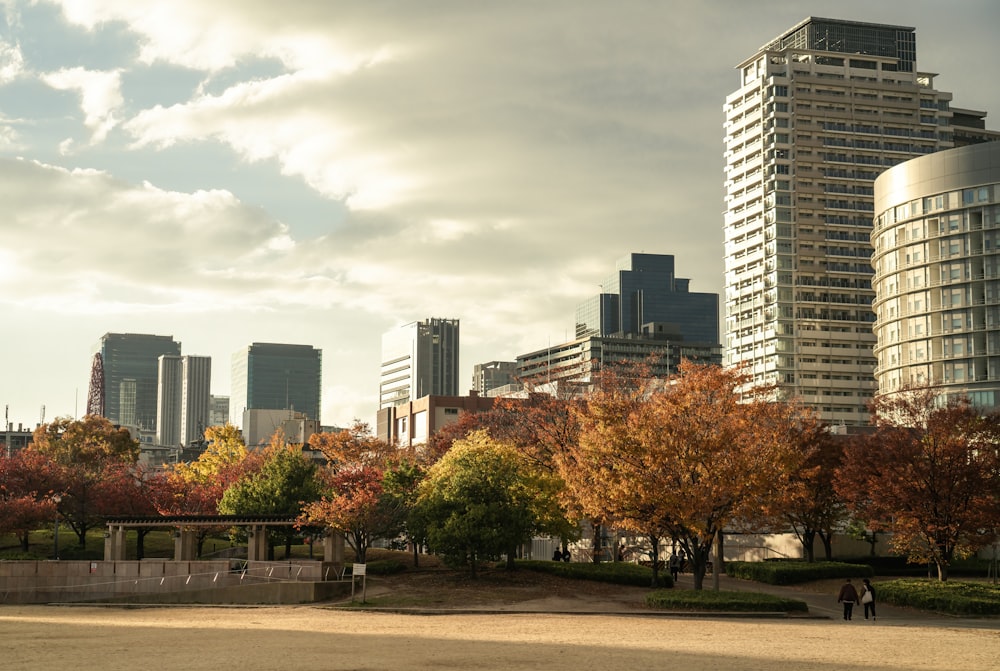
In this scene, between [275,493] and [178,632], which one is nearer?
[178,632]

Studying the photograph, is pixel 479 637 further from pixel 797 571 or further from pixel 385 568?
pixel 797 571

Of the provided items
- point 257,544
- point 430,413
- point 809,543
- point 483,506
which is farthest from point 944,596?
point 430,413

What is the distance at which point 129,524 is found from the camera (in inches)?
2736

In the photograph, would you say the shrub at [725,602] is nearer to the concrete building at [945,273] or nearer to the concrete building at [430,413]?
the concrete building at [945,273]

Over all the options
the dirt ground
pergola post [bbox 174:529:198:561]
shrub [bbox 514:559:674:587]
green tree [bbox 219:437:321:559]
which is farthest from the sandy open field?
green tree [bbox 219:437:321:559]

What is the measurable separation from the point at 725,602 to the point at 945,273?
337ft

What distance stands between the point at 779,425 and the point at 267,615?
27322 mm

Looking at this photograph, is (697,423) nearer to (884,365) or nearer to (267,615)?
(267,615)

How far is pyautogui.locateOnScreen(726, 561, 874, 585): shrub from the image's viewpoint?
2442 inches

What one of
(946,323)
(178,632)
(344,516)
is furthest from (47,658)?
(946,323)

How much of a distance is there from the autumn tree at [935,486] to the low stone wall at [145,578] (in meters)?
28.6

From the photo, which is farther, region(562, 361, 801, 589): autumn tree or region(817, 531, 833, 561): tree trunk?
region(817, 531, 833, 561): tree trunk

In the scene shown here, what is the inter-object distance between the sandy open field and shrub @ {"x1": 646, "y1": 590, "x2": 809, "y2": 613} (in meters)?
2.19

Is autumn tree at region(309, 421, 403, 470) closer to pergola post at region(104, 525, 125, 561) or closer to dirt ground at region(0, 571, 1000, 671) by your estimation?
pergola post at region(104, 525, 125, 561)
